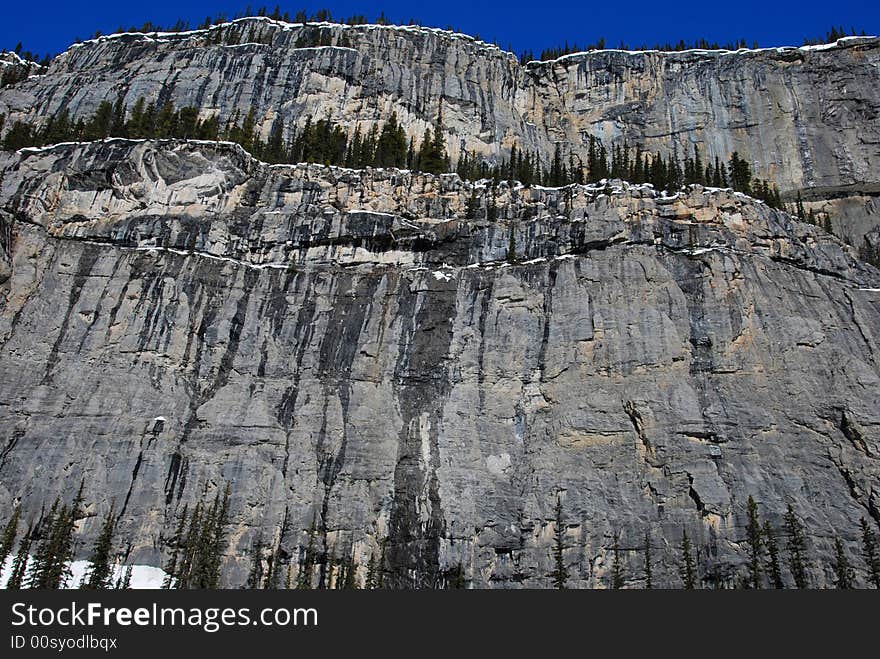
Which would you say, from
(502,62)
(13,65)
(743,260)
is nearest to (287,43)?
(502,62)

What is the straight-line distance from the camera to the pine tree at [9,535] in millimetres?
49594

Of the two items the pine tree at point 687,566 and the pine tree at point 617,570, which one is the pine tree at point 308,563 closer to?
the pine tree at point 617,570

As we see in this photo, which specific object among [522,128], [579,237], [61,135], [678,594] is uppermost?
[522,128]

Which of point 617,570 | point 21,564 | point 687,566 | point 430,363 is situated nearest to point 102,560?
point 21,564

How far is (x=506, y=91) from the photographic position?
93000mm

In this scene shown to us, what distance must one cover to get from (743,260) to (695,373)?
1030cm

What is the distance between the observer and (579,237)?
63.8 meters

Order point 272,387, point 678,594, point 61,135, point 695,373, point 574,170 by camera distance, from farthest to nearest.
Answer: point 574,170 → point 61,135 → point 272,387 → point 695,373 → point 678,594

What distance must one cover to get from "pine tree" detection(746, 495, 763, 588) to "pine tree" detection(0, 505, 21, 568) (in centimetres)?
4115

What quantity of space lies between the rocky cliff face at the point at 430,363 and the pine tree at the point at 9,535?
1.60m

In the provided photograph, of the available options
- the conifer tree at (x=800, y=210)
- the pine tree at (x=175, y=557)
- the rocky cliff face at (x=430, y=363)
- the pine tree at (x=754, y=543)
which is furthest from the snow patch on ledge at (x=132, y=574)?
the conifer tree at (x=800, y=210)

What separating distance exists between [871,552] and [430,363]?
28491mm

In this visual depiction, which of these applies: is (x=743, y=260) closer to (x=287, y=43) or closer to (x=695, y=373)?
(x=695, y=373)

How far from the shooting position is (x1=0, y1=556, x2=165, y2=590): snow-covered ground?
163 ft
